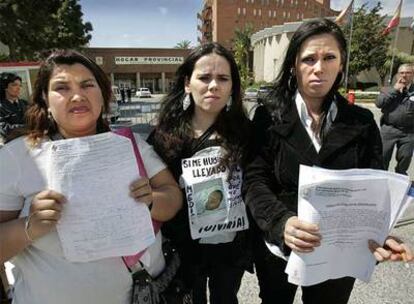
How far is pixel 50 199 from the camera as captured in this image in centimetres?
112

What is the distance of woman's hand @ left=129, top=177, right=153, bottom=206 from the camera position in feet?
3.94

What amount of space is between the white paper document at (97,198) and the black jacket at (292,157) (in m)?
0.59

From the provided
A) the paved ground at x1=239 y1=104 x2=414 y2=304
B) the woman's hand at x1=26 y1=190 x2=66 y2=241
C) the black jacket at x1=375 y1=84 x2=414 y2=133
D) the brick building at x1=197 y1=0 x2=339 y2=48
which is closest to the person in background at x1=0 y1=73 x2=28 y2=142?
the paved ground at x1=239 y1=104 x2=414 y2=304

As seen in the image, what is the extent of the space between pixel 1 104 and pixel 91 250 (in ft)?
15.8

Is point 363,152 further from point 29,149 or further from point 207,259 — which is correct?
point 29,149

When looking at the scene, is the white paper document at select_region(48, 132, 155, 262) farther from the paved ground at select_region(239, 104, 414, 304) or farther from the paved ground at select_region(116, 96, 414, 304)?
the paved ground at select_region(239, 104, 414, 304)

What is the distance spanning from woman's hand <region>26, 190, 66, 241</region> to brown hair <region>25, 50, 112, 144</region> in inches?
9.5

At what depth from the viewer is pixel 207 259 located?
183 cm

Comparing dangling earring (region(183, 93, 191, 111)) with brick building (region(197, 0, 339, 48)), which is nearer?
dangling earring (region(183, 93, 191, 111))

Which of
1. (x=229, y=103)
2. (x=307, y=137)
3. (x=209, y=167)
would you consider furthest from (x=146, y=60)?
(x=307, y=137)

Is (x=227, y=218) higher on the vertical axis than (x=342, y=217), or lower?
lower

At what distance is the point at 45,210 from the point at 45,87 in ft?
1.59

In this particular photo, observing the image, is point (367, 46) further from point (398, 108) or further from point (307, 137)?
point (307, 137)

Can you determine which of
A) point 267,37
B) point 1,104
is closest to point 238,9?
point 267,37
